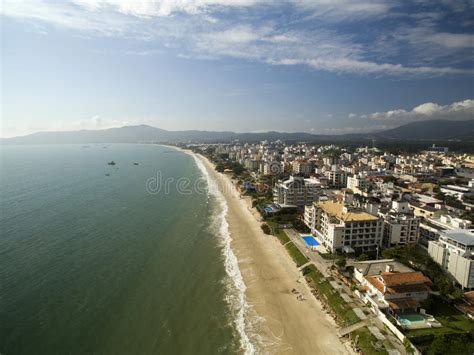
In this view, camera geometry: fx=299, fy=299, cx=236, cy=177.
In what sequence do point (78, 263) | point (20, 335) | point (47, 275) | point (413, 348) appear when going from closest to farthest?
point (413, 348), point (20, 335), point (47, 275), point (78, 263)

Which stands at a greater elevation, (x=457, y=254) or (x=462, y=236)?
(x=462, y=236)

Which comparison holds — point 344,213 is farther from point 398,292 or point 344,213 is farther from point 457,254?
point 398,292

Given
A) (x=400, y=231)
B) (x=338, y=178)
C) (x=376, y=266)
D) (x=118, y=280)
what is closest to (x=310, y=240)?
(x=376, y=266)

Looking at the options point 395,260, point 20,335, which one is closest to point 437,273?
point 395,260

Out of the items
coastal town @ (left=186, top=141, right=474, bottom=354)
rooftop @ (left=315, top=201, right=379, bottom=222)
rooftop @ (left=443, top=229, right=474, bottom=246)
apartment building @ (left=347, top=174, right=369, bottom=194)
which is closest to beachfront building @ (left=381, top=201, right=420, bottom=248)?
coastal town @ (left=186, top=141, right=474, bottom=354)

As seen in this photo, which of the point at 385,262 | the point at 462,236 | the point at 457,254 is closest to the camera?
the point at 457,254

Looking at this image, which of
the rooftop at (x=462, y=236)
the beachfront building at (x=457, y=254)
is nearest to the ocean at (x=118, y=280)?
the beachfront building at (x=457, y=254)

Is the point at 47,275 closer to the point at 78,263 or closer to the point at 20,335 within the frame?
the point at 78,263
